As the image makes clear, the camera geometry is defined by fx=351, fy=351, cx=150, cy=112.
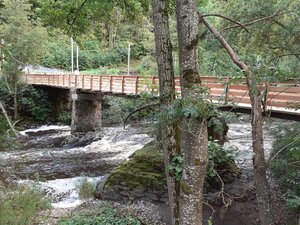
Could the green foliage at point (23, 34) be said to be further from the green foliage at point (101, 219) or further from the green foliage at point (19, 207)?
the green foliage at point (101, 219)

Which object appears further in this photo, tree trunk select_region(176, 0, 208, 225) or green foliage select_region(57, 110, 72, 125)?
green foliage select_region(57, 110, 72, 125)

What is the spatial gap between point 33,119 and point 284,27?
22571 millimetres

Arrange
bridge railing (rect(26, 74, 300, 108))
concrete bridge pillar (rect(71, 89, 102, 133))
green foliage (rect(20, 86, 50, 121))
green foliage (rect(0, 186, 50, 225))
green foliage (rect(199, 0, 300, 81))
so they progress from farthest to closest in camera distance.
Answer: green foliage (rect(20, 86, 50, 121)) < concrete bridge pillar (rect(71, 89, 102, 133)) < green foliage (rect(199, 0, 300, 81)) < bridge railing (rect(26, 74, 300, 108)) < green foliage (rect(0, 186, 50, 225))

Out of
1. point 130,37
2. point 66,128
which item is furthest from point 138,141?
point 130,37

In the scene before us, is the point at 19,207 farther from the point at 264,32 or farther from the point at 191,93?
the point at 264,32

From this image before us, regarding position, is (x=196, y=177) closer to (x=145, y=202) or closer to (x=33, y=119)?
(x=145, y=202)

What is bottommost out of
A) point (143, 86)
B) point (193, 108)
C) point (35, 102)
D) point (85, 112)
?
point (85, 112)

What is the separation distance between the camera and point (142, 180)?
31.9 ft

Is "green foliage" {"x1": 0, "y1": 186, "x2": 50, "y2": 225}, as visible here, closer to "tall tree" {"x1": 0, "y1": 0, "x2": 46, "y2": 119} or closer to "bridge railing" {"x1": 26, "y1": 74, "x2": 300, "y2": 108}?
"bridge railing" {"x1": 26, "y1": 74, "x2": 300, "y2": 108}

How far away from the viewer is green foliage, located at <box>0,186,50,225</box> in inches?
248

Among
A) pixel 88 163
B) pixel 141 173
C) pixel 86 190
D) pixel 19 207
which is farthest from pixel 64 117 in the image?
pixel 19 207

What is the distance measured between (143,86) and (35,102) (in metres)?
18.2

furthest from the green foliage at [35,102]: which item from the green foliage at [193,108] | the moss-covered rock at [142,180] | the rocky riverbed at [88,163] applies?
the green foliage at [193,108]

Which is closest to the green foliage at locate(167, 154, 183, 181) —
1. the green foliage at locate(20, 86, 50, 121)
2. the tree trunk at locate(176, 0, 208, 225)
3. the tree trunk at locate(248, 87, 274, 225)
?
the tree trunk at locate(176, 0, 208, 225)
